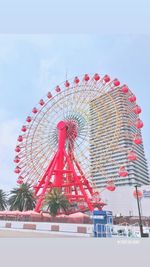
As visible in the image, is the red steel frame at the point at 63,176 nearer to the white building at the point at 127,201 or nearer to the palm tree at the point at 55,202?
the palm tree at the point at 55,202

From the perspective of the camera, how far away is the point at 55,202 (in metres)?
26.6

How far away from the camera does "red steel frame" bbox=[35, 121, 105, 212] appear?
99.2 feet

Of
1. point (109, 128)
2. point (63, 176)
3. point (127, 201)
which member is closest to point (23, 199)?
point (63, 176)

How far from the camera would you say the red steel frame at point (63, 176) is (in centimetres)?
3025

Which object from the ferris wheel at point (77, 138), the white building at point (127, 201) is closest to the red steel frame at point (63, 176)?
the ferris wheel at point (77, 138)

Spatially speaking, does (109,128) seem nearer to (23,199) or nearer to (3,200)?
(23,199)

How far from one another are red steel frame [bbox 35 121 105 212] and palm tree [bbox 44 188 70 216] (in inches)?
113

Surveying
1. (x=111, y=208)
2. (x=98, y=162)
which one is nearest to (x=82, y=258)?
(x=98, y=162)

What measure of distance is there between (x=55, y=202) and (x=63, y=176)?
581 cm

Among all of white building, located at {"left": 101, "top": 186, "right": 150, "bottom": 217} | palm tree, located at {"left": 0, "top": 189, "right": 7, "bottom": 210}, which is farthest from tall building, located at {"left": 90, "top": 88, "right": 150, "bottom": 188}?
white building, located at {"left": 101, "top": 186, "right": 150, "bottom": 217}

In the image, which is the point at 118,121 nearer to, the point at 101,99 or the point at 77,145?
the point at 101,99

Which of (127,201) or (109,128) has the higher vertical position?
(109,128)

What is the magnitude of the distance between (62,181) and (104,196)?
22.8 meters

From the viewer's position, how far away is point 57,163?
31.1 meters
